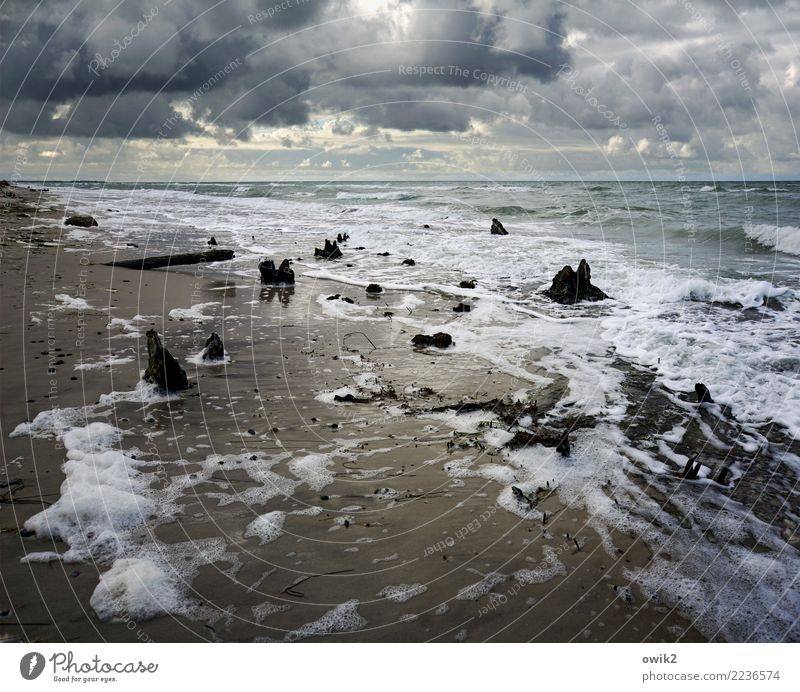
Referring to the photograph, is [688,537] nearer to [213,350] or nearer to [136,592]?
[136,592]

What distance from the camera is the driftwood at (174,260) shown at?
62.5 ft

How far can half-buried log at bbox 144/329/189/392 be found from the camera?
27.2ft

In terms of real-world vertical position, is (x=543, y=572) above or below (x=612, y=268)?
below

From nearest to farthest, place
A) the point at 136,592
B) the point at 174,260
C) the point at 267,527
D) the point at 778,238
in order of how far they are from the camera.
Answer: the point at 136,592 < the point at 267,527 < the point at 174,260 < the point at 778,238

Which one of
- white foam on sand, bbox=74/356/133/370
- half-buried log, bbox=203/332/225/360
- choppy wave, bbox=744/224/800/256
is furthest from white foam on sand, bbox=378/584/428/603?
choppy wave, bbox=744/224/800/256

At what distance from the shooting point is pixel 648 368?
1055 centimetres

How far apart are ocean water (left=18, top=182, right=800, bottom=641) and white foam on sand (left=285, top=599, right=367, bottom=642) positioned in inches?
54.9

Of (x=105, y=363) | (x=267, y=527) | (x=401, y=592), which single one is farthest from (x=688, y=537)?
(x=105, y=363)

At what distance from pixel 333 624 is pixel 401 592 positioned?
0.67 m

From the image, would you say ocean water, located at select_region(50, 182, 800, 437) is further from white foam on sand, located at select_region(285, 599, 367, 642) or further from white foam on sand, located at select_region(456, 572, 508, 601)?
white foam on sand, located at select_region(285, 599, 367, 642)
